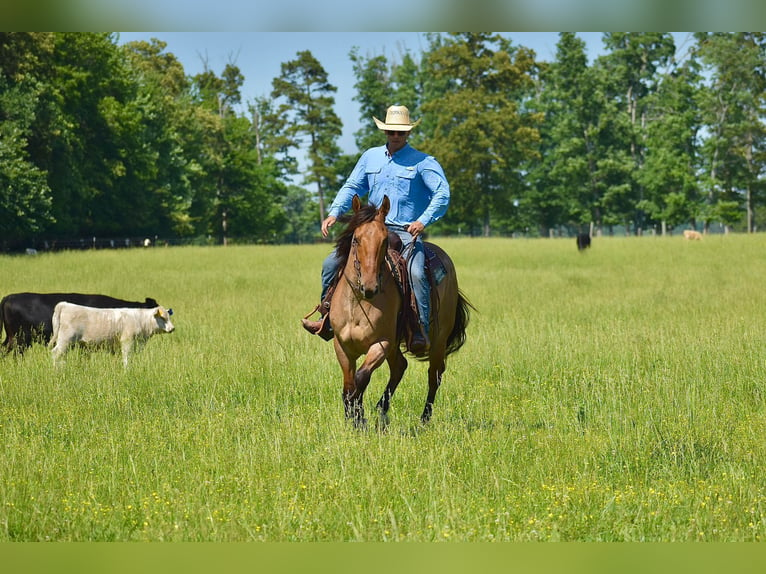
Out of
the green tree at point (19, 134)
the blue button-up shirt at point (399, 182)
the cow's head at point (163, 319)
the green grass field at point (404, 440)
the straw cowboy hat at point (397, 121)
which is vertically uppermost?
the green tree at point (19, 134)

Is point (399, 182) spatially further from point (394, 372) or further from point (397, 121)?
point (394, 372)

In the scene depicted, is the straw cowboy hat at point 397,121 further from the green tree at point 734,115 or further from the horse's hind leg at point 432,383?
the green tree at point 734,115

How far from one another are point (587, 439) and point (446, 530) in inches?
98.9

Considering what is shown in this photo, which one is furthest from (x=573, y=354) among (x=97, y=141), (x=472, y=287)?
(x=97, y=141)

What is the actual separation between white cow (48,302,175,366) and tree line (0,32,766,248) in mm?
43573

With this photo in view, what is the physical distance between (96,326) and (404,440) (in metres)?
6.12

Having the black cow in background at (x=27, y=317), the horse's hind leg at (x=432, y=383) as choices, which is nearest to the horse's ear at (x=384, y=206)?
the horse's hind leg at (x=432, y=383)

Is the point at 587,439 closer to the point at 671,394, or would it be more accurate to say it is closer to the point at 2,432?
the point at 671,394

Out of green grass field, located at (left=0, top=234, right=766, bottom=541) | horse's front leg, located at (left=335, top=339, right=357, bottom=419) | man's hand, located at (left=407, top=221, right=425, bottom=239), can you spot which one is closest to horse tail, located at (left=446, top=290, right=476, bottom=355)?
green grass field, located at (left=0, top=234, right=766, bottom=541)

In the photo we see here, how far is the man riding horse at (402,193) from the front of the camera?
824 cm

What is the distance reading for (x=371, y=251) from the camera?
A: 730 centimetres

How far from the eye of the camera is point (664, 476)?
652cm

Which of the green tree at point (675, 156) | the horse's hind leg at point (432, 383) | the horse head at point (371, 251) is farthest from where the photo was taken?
the green tree at point (675, 156)

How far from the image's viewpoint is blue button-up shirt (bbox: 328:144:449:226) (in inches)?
327
